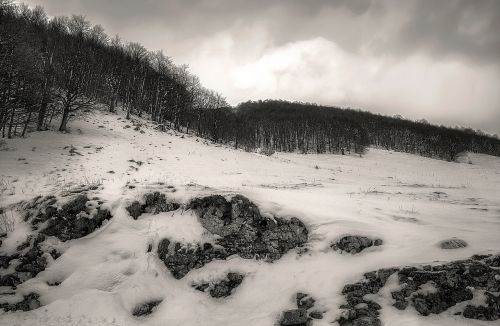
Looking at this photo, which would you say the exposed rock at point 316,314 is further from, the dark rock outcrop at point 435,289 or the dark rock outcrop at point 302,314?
the dark rock outcrop at point 435,289

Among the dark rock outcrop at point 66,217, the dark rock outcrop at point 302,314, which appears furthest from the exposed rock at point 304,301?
the dark rock outcrop at point 66,217

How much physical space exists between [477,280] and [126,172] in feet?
60.4

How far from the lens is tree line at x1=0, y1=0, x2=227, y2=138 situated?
21.8 meters

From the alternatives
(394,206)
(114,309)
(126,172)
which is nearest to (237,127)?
(126,172)

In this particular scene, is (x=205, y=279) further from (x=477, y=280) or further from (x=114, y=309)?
(x=477, y=280)

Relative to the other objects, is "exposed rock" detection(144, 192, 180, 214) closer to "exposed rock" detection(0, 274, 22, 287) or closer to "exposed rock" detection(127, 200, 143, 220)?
"exposed rock" detection(127, 200, 143, 220)

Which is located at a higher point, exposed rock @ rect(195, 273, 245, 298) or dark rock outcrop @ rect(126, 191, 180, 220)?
dark rock outcrop @ rect(126, 191, 180, 220)

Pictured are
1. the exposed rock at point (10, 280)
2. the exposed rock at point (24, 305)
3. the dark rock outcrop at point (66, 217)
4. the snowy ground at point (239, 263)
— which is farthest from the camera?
the dark rock outcrop at point (66, 217)

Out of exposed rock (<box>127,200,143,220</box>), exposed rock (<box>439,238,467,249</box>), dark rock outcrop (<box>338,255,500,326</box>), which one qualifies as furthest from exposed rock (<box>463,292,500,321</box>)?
exposed rock (<box>127,200,143,220</box>)

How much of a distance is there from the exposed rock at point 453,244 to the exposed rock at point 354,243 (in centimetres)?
144

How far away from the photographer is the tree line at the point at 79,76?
71.5 ft

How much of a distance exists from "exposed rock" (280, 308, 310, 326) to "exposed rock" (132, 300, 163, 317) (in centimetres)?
327

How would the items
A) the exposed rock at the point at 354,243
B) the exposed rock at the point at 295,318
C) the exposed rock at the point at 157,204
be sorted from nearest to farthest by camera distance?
1. the exposed rock at the point at 295,318
2. the exposed rock at the point at 354,243
3. the exposed rock at the point at 157,204

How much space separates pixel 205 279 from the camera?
8.58 meters
